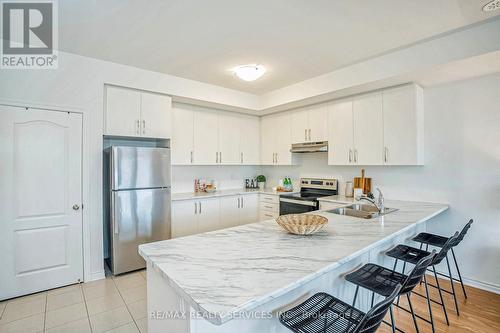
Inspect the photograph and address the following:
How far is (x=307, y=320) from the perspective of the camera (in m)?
1.36

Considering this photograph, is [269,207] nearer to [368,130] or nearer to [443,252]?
[368,130]

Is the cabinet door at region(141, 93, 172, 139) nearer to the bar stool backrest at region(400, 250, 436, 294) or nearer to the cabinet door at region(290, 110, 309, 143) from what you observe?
the cabinet door at region(290, 110, 309, 143)

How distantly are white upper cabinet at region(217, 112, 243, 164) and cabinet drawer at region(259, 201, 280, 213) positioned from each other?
2.89 feet

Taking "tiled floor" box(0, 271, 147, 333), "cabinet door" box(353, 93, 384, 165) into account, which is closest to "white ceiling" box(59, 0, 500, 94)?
"cabinet door" box(353, 93, 384, 165)

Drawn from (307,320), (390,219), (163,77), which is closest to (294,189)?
(390,219)

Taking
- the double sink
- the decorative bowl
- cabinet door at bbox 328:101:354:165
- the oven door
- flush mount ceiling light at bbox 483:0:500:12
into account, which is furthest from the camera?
the oven door

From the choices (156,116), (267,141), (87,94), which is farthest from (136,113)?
(267,141)

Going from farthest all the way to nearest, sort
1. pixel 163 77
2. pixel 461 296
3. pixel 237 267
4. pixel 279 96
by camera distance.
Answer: pixel 279 96 < pixel 163 77 < pixel 461 296 < pixel 237 267

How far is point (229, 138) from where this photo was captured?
180 inches

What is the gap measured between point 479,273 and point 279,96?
3.39 m

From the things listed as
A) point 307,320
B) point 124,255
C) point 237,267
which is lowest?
point 124,255

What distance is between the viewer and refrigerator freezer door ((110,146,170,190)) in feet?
10.1

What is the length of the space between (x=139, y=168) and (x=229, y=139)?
1.76m

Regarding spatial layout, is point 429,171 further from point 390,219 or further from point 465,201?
point 390,219
